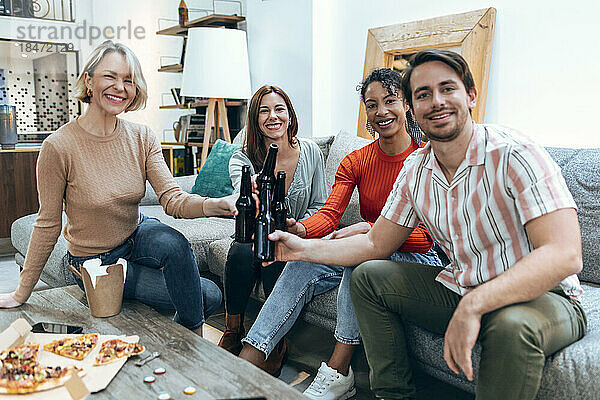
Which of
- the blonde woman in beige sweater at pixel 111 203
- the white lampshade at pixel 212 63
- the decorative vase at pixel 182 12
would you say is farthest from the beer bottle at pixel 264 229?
Answer: the decorative vase at pixel 182 12

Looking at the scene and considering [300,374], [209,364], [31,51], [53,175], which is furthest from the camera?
[31,51]

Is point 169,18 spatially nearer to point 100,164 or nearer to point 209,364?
point 100,164

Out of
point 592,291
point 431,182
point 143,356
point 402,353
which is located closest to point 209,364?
point 143,356

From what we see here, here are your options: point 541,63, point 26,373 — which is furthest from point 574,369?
point 541,63

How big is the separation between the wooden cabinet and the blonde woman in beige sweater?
2.77 meters

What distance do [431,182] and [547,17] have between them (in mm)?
1311

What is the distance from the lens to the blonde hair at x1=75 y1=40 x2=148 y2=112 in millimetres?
1913

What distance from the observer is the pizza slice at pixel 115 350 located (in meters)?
1.34

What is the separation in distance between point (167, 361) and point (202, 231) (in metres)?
1.49

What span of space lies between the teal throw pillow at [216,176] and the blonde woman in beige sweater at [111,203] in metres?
1.26

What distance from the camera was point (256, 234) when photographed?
1733 millimetres

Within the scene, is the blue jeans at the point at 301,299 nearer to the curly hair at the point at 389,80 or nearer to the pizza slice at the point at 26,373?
the curly hair at the point at 389,80

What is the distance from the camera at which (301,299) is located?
200 centimetres

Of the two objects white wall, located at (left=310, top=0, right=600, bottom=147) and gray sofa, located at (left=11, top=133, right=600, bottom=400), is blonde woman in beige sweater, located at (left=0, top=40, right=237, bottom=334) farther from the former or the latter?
white wall, located at (left=310, top=0, right=600, bottom=147)
